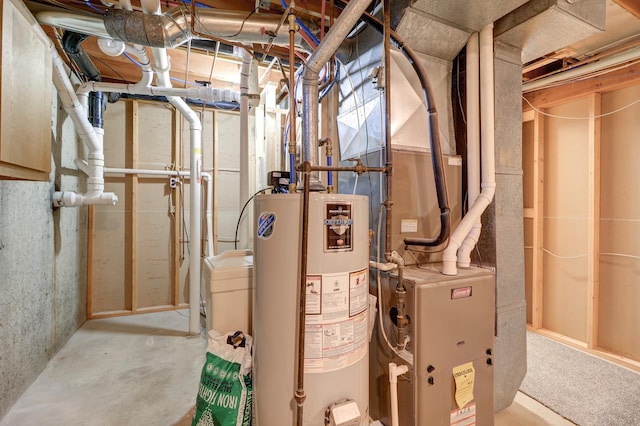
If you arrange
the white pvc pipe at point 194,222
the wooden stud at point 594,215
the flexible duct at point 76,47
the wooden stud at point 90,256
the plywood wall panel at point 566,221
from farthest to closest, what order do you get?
the wooden stud at point 90,256, the white pvc pipe at point 194,222, the plywood wall panel at point 566,221, the wooden stud at point 594,215, the flexible duct at point 76,47

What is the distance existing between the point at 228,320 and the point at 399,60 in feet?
5.66

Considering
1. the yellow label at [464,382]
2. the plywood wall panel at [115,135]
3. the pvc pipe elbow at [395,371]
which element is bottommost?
the yellow label at [464,382]

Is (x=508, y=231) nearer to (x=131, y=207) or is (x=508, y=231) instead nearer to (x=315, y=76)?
(x=315, y=76)

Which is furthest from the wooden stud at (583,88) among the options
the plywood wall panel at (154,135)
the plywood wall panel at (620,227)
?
the plywood wall panel at (154,135)

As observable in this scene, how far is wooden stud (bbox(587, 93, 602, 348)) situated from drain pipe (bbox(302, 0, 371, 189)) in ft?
9.10

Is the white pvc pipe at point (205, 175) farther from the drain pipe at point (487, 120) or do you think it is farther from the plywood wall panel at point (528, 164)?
the plywood wall panel at point (528, 164)

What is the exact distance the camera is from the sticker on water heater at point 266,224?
3.63ft

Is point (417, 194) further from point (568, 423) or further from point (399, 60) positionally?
point (568, 423)

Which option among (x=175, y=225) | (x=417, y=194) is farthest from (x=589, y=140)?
(x=175, y=225)

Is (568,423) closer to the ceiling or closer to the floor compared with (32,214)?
closer to the floor

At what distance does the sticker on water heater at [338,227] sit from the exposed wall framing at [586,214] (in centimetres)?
287

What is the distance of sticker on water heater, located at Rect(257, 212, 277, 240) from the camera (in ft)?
3.63

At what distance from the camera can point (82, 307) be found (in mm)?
3268

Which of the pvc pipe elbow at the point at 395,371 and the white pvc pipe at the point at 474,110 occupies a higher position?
the white pvc pipe at the point at 474,110
